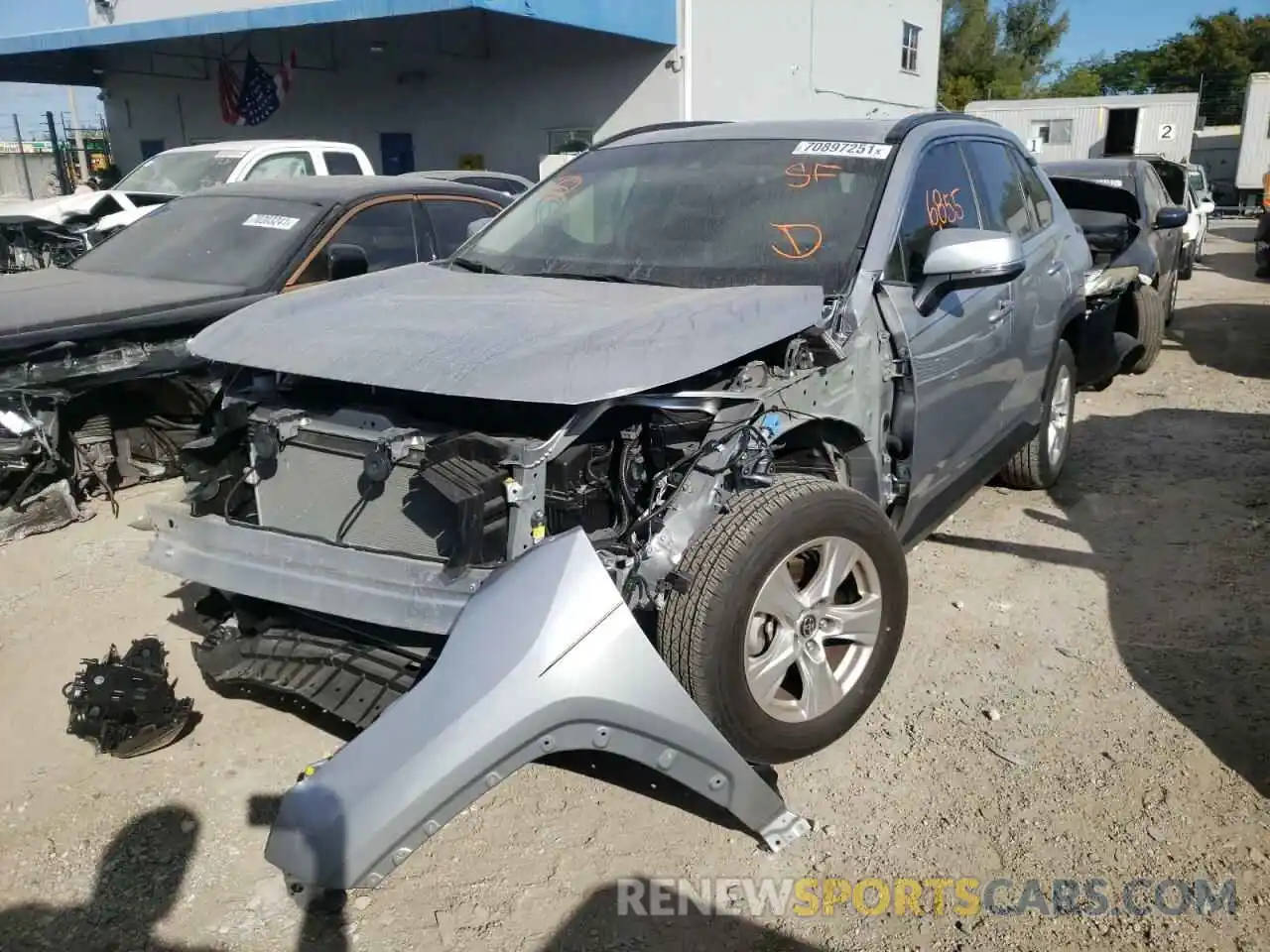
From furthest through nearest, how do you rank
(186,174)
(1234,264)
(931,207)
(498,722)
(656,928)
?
(1234,264) < (186,174) < (931,207) < (656,928) < (498,722)

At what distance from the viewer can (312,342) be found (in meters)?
3.01

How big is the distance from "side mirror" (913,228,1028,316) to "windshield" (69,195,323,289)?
13.0ft

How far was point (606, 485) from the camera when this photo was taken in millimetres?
2932

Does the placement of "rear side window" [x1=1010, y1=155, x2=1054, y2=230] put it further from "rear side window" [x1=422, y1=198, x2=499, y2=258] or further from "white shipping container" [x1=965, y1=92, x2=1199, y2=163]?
"white shipping container" [x1=965, y1=92, x2=1199, y2=163]

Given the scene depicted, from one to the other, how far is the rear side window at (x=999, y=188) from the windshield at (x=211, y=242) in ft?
12.6

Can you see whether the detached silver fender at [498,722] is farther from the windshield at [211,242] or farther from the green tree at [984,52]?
the green tree at [984,52]

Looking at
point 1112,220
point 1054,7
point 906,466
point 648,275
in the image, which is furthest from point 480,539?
point 1054,7

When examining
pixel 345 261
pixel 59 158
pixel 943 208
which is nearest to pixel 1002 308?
pixel 943 208

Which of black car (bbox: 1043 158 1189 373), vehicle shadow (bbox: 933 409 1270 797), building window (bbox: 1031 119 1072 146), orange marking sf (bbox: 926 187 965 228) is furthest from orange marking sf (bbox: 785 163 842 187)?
building window (bbox: 1031 119 1072 146)

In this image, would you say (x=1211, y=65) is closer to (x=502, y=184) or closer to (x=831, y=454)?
(x=502, y=184)

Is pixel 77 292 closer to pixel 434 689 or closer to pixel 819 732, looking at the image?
pixel 434 689

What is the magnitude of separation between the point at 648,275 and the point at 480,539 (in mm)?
1439

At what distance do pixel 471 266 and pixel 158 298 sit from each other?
2364 mm

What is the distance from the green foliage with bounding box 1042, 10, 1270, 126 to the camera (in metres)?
54.6
